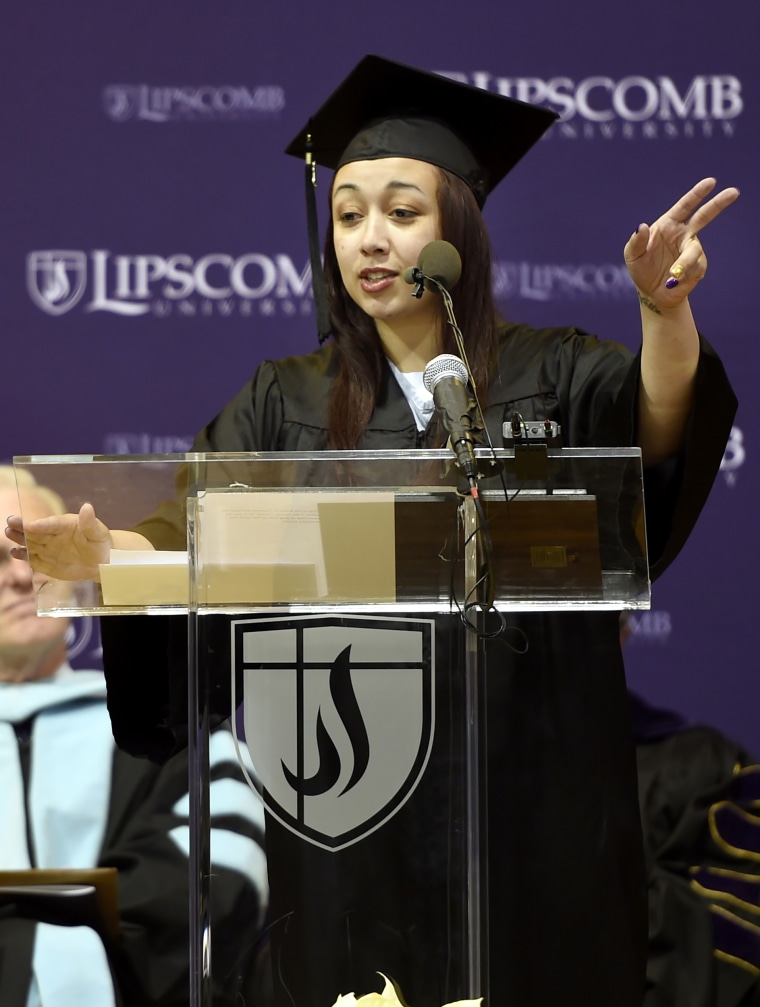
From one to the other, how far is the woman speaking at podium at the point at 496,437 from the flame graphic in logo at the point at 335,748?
71 mm

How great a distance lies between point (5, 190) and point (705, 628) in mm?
2243

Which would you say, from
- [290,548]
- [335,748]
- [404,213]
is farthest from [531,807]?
[404,213]

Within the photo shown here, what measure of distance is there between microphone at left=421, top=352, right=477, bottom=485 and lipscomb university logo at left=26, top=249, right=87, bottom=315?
2133mm

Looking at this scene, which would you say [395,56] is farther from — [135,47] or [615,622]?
[615,622]

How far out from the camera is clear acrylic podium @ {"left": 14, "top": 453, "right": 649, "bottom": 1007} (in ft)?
4.47

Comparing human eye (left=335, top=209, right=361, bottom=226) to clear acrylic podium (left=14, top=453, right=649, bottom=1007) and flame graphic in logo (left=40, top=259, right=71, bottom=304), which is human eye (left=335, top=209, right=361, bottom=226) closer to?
clear acrylic podium (left=14, top=453, right=649, bottom=1007)

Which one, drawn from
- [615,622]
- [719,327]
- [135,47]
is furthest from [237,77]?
[615,622]

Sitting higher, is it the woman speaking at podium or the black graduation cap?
the black graduation cap

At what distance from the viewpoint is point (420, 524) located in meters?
1.41

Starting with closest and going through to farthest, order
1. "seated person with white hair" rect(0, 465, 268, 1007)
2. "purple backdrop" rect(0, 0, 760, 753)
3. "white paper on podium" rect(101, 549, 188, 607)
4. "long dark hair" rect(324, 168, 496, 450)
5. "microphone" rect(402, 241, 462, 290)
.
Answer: "white paper on podium" rect(101, 549, 188, 607), "microphone" rect(402, 241, 462, 290), "long dark hair" rect(324, 168, 496, 450), "seated person with white hair" rect(0, 465, 268, 1007), "purple backdrop" rect(0, 0, 760, 753)

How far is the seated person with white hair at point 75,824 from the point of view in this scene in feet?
9.10

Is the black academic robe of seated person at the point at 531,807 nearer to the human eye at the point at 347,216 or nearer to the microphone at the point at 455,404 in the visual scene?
the microphone at the point at 455,404

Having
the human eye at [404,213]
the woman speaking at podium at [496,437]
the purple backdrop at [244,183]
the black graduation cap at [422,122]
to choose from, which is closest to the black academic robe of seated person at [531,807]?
the woman speaking at podium at [496,437]

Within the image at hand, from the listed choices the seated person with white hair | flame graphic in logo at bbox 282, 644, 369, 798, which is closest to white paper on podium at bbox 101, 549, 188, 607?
flame graphic in logo at bbox 282, 644, 369, 798
